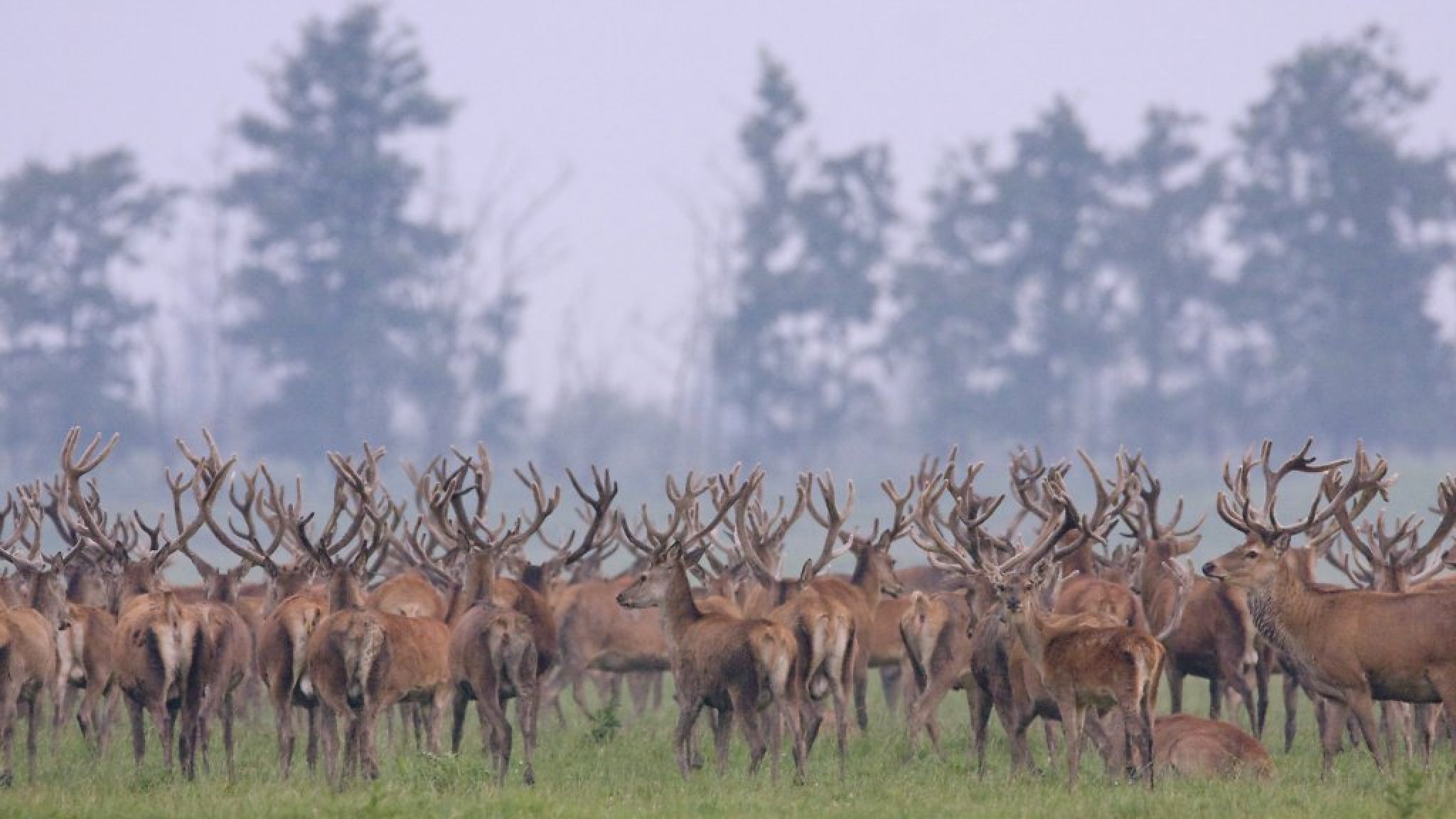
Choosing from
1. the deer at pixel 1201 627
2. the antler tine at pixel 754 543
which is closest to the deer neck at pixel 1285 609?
the deer at pixel 1201 627

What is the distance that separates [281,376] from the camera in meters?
57.1

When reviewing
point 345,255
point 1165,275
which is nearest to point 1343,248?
point 1165,275

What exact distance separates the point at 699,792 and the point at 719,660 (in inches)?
40.1

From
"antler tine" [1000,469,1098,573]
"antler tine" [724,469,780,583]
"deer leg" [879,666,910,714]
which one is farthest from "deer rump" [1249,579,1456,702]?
"deer leg" [879,666,910,714]

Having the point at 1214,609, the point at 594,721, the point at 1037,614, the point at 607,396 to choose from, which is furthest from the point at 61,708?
the point at 607,396

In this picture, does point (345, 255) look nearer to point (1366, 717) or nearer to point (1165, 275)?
point (1165, 275)

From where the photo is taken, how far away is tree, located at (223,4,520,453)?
54.7 metres

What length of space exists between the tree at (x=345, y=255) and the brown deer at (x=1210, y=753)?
44.8 m

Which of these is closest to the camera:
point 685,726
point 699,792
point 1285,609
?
point 699,792

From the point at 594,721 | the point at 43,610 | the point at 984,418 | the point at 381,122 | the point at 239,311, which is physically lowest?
the point at 594,721

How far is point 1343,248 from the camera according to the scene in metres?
54.2

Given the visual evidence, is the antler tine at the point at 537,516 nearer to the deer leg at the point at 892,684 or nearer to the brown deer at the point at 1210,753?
the deer leg at the point at 892,684

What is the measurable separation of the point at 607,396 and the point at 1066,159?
59.2 feet

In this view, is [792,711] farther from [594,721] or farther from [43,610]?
[43,610]
